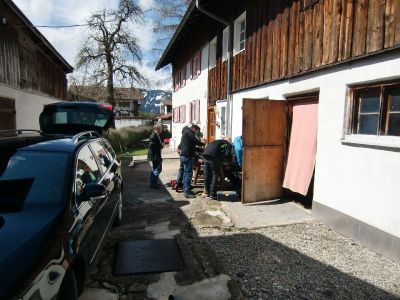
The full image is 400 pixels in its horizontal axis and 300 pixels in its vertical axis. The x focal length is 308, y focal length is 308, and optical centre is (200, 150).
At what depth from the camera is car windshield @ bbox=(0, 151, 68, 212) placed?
9.09 ft

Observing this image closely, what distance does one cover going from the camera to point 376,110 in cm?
458

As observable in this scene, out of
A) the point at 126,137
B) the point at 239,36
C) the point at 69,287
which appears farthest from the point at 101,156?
the point at 126,137

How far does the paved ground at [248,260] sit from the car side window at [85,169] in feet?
3.88

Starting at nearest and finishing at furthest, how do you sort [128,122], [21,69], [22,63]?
[21,69] → [22,63] → [128,122]

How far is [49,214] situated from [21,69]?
1067 centimetres

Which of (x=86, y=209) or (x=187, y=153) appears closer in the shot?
(x=86, y=209)

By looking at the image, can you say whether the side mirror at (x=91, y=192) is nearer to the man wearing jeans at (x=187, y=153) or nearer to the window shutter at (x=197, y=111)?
the man wearing jeans at (x=187, y=153)

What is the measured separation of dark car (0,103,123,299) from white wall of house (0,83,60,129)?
281 inches

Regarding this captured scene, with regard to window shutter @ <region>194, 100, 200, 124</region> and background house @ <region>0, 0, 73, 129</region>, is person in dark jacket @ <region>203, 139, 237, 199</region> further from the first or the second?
window shutter @ <region>194, 100, 200, 124</region>

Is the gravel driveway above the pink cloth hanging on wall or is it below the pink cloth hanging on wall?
below

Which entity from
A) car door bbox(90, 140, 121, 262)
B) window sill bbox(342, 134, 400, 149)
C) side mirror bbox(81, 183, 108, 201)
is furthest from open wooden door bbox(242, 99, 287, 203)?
side mirror bbox(81, 183, 108, 201)

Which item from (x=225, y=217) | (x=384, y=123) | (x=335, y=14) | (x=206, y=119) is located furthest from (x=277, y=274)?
(x=206, y=119)

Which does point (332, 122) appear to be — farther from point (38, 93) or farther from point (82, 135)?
point (38, 93)

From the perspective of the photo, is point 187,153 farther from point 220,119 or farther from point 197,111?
point 197,111
